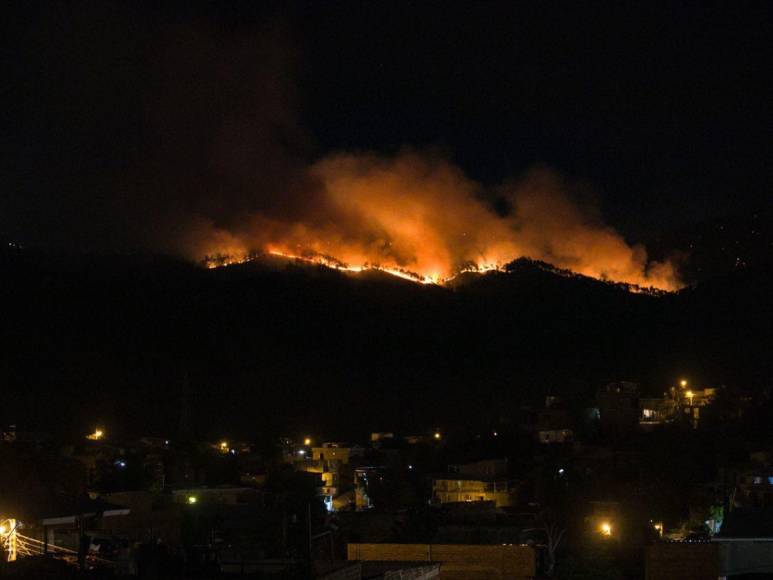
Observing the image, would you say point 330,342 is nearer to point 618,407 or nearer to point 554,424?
point 618,407

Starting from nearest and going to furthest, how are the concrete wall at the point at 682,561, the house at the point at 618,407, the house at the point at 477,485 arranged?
the concrete wall at the point at 682,561 → the house at the point at 477,485 → the house at the point at 618,407

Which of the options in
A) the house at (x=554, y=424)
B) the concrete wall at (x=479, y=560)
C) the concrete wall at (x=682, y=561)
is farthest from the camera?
the house at (x=554, y=424)

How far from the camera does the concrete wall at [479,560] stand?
40.1ft

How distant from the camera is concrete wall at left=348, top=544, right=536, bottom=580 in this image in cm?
1222

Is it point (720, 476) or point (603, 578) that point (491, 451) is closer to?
point (720, 476)

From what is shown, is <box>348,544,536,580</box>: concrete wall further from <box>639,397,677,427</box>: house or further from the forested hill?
the forested hill

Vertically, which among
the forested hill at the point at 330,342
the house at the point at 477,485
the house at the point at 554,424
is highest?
the forested hill at the point at 330,342

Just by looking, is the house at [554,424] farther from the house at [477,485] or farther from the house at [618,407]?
the house at [477,485]

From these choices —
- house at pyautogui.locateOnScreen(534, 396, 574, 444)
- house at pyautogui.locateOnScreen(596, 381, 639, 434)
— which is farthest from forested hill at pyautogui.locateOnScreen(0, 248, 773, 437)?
house at pyautogui.locateOnScreen(534, 396, 574, 444)

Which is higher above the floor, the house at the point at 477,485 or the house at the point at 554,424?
the house at the point at 554,424

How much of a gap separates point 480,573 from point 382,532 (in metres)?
10.7

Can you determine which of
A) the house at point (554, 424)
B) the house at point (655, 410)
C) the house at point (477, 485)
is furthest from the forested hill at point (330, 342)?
the house at point (477, 485)

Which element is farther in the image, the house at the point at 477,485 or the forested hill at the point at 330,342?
the forested hill at the point at 330,342

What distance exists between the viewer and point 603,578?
16391mm
